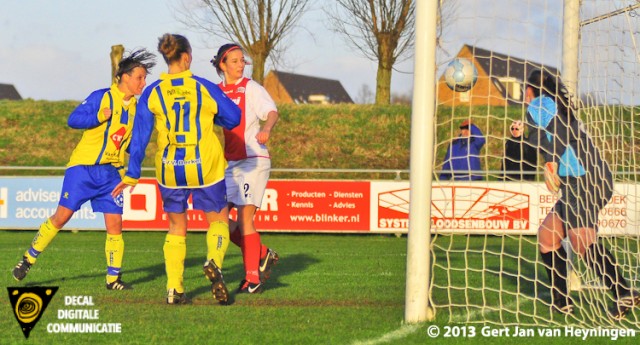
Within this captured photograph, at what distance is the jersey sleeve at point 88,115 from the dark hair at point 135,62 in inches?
12.1

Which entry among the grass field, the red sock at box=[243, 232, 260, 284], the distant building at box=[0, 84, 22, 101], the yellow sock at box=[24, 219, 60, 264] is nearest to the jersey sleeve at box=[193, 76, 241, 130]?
the red sock at box=[243, 232, 260, 284]

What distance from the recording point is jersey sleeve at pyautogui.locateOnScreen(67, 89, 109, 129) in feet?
27.0

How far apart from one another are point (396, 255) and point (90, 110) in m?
5.55

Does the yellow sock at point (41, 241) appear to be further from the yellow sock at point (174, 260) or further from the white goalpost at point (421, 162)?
the white goalpost at point (421, 162)

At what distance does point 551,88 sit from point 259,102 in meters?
2.43

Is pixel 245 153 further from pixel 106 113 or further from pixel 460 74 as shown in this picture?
pixel 460 74

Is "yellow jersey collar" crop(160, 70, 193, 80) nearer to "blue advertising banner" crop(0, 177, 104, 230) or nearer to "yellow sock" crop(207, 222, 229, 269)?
"yellow sock" crop(207, 222, 229, 269)

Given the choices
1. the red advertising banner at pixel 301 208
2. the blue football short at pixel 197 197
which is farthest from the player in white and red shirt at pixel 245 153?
the red advertising banner at pixel 301 208

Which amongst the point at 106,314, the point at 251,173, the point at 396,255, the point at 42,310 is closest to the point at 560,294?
the point at 251,173

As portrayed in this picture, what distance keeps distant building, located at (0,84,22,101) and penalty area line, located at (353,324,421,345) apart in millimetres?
64004

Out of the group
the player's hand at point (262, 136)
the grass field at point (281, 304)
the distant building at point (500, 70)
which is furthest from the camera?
the player's hand at point (262, 136)

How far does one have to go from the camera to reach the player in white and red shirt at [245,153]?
7.96 metres

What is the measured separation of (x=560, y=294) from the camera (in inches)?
274

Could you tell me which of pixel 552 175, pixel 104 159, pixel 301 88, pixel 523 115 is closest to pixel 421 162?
pixel 552 175
